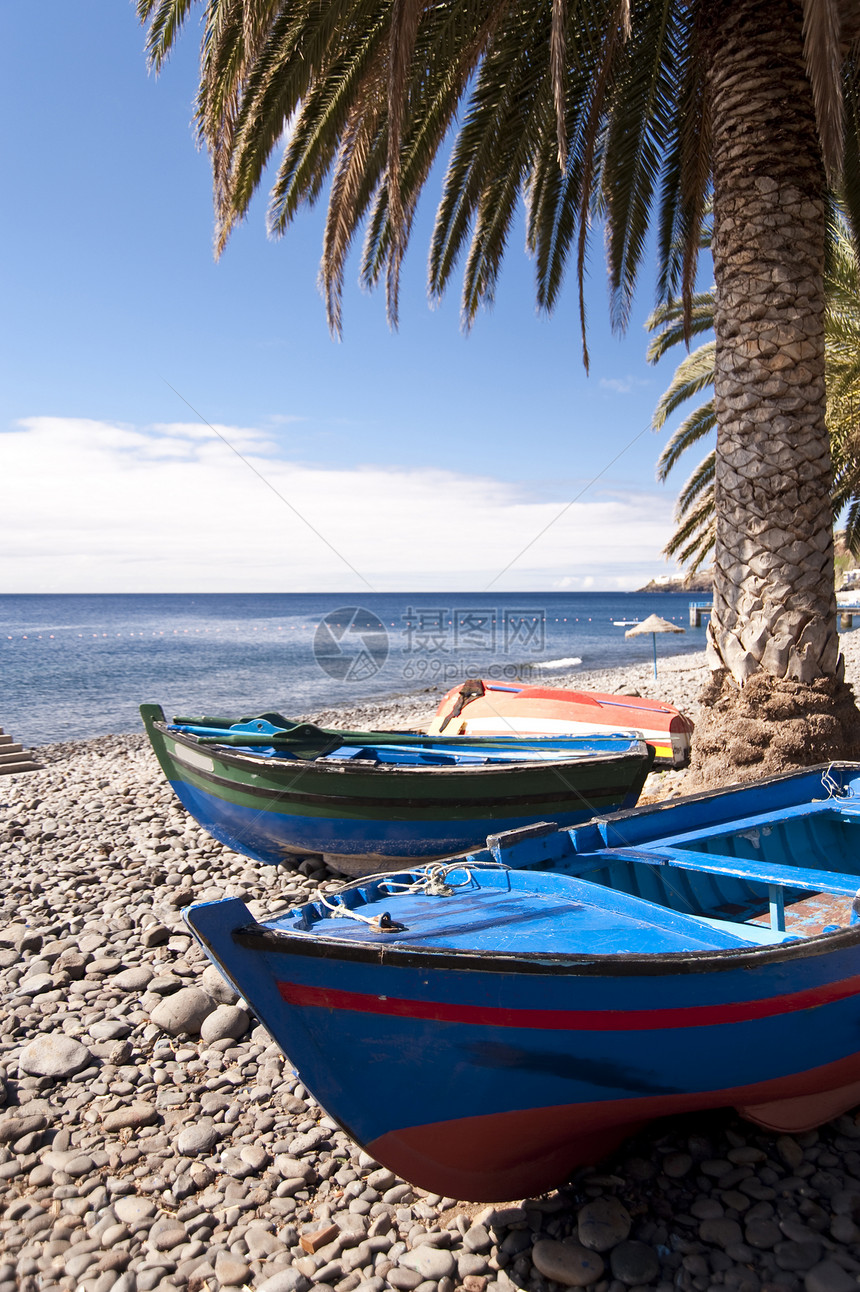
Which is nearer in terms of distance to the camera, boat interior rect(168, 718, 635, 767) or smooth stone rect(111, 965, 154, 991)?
smooth stone rect(111, 965, 154, 991)

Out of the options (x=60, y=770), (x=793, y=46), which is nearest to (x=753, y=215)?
(x=793, y=46)

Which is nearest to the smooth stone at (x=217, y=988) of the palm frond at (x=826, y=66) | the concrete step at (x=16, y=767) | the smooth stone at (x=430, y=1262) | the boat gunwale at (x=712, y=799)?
the smooth stone at (x=430, y=1262)

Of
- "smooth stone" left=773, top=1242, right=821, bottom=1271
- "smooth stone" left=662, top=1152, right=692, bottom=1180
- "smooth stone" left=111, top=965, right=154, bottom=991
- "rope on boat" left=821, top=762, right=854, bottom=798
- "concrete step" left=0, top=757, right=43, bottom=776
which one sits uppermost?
"rope on boat" left=821, top=762, right=854, bottom=798

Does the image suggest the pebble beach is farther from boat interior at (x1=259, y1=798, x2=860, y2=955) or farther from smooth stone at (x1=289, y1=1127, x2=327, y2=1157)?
boat interior at (x1=259, y1=798, x2=860, y2=955)

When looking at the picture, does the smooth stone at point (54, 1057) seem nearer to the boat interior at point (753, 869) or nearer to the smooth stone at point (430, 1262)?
the smooth stone at point (430, 1262)

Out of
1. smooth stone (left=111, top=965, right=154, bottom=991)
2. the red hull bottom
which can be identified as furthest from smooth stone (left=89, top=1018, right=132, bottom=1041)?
the red hull bottom

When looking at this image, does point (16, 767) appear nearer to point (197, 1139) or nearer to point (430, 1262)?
point (197, 1139)

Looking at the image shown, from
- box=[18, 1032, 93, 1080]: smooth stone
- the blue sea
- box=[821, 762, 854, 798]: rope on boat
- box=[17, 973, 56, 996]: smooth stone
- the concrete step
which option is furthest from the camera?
the blue sea

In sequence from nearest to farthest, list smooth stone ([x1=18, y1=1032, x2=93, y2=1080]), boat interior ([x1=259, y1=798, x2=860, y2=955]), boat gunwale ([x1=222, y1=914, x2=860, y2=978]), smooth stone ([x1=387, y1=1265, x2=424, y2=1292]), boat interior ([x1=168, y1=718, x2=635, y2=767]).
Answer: boat gunwale ([x1=222, y1=914, x2=860, y2=978]) → smooth stone ([x1=387, y1=1265, x2=424, y2=1292]) → boat interior ([x1=259, y1=798, x2=860, y2=955]) → smooth stone ([x1=18, y1=1032, x2=93, y2=1080]) → boat interior ([x1=168, y1=718, x2=635, y2=767])

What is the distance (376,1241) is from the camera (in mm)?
2953

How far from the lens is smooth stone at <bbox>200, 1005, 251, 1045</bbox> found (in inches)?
174

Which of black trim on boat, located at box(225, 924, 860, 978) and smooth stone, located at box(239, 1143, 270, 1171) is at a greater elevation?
black trim on boat, located at box(225, 924, 860, 978)

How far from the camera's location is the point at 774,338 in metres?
6.12

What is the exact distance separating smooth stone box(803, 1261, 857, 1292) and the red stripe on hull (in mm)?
801
